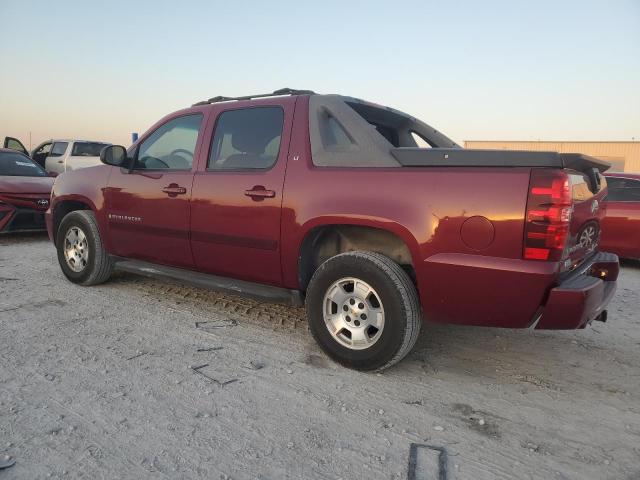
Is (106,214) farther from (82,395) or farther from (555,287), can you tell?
(555,287)

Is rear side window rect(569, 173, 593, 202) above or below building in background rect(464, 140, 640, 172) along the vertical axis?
above

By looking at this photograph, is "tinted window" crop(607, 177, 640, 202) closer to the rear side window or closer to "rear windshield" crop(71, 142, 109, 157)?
the rear side window

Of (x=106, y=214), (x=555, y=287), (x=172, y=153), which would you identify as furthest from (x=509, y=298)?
(x=106, y=214)

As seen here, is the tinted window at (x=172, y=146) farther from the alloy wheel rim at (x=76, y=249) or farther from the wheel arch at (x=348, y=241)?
the wheel arch at (x=348, y=241)

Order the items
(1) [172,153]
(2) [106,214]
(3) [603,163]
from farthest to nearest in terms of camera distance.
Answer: (2) [106,214], (1) [172,153], (3) [603,163]

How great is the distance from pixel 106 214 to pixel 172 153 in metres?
0.93

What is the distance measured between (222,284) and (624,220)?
5.74 meters

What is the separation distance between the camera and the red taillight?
2.46 m

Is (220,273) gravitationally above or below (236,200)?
below

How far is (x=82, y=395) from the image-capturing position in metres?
2.64

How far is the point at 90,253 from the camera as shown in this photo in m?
4.80

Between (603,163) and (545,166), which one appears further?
(603,163)

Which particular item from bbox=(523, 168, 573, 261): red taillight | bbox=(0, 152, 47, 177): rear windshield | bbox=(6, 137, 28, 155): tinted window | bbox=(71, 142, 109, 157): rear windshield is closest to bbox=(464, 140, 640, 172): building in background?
bbox=(71, 142, 109, 157): rear windshield

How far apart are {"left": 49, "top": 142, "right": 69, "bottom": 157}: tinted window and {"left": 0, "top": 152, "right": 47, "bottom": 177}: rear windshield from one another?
18.1ft
